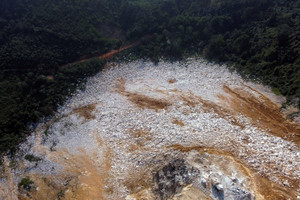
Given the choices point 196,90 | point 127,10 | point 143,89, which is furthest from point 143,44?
point 196,90

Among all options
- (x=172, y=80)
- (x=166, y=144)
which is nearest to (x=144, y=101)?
(x=172, y=80)

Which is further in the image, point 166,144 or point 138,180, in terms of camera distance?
point 166,144

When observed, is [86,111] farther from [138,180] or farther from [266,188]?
[266,188]

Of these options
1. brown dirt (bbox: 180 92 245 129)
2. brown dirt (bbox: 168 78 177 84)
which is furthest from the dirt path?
brown dirt (bbox: 180 92 245 129)

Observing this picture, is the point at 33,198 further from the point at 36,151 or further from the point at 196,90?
the point at 196,90

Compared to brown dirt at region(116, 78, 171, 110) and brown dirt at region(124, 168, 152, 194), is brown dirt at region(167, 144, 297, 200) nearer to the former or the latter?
brown dirt at region(124, 168, 152, 194)

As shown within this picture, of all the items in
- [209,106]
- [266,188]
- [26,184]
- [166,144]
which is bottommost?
[26,184]
